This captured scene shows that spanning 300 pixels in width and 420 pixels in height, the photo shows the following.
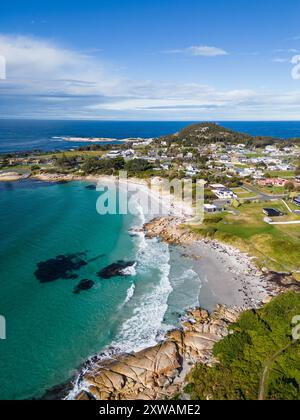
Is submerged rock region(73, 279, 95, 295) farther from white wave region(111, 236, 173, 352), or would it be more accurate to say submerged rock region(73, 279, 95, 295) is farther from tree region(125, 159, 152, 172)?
tree region(125, 159, 152, 172)

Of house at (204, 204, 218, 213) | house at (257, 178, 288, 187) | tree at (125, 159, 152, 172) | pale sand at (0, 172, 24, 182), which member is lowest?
house at (204, 204, 218, 213)

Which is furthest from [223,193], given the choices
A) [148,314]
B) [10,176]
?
[10,176]

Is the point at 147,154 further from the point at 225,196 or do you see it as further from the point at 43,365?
the point at 43,365

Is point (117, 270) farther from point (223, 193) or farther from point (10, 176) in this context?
point (10, 176)

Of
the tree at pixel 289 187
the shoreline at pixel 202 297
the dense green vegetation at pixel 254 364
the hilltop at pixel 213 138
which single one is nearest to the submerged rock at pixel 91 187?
the shoreline at pixel 202 297

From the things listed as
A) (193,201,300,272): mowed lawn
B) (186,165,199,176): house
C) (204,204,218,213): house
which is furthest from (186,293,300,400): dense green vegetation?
(186,165,199,176): house

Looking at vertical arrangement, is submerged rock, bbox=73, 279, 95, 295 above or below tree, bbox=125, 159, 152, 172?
below

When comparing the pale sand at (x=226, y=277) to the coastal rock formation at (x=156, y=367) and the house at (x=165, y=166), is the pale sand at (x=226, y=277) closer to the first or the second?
the coastal rock formation at (x=156, y=367)
